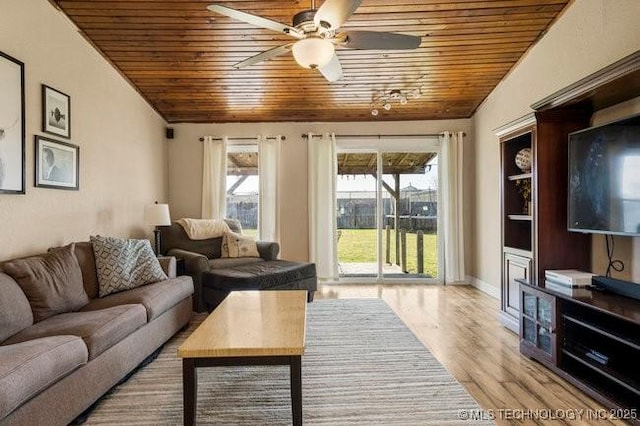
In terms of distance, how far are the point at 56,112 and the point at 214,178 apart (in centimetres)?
235

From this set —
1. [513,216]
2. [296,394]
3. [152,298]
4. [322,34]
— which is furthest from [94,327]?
[513,216]

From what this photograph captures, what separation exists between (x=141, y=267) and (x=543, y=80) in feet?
13.6

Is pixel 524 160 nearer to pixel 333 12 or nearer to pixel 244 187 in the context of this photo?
pixel 333 12

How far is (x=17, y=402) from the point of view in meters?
1.53

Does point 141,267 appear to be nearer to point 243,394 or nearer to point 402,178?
point 243,394

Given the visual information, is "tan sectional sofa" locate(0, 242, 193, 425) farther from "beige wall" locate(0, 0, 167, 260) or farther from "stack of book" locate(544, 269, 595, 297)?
"stack of book" locate(544, 269, 595, 297)

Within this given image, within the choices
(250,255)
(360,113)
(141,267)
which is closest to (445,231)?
(360,113)

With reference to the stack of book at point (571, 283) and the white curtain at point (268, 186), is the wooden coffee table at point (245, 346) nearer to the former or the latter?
the stack of book at point (571, 283)

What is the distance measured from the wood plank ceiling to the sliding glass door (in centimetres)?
69

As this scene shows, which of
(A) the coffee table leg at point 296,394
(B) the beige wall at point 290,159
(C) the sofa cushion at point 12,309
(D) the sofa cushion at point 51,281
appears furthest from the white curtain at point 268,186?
(A) the coffee table leg at point 296,394

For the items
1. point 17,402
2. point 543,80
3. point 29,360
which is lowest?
point 17,402

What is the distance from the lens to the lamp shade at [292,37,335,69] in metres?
2.26

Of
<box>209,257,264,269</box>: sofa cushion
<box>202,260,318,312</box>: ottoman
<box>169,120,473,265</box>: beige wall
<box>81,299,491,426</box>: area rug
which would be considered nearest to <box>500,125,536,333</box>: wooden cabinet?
<box>81,299,491,426</box>: area rug

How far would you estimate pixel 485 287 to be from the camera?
16.4 feet
